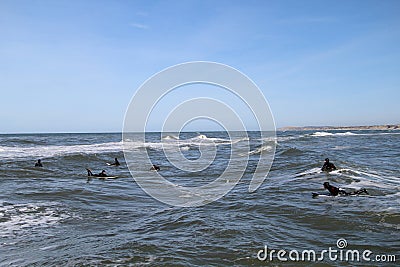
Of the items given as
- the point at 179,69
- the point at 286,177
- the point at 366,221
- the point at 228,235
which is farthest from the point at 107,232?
the point at 286,177

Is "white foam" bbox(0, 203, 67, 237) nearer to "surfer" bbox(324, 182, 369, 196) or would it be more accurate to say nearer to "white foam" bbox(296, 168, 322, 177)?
"surfer" bbox(324, 182, 369, 196)

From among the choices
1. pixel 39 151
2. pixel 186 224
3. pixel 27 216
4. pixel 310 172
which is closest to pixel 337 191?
pixel 186 224

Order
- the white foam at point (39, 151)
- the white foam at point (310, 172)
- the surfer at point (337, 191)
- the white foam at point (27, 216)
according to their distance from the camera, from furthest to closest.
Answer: the white foam at point (39, 151), the white foam at point (310, 172), the surfer at point (337, 191), the white foam at point (27, 216)

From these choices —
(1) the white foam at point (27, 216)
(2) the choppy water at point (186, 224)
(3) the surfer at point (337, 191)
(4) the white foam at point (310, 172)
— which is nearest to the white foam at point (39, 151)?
(2) the choppy water at point (186, 224)

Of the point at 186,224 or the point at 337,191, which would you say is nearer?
the point at 186,224

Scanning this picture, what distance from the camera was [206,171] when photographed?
19.4 metres

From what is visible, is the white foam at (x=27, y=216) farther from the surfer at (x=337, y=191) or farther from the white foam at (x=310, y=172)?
the white foam at (x=310, y=172)

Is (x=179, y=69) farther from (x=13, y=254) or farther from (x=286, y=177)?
(x=286, y=177)

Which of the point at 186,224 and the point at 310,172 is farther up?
the point at 310,172

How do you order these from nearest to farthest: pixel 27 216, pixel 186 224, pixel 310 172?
pixel 186 224
pixel 27 216
pixel 310 172

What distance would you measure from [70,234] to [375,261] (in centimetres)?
566

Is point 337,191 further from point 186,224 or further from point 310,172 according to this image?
point 310,172

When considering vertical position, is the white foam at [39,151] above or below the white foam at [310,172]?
above

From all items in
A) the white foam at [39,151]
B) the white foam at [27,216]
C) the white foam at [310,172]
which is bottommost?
the white foam at [27,216]
